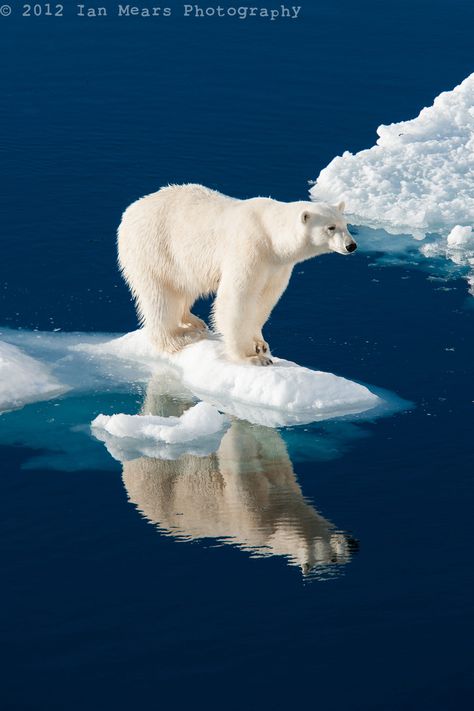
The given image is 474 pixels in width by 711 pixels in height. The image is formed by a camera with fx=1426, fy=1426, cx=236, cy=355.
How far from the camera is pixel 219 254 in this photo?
11.3 meters

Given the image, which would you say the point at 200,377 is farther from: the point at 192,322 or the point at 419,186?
the point at 419,186

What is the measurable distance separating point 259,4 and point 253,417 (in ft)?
42.3

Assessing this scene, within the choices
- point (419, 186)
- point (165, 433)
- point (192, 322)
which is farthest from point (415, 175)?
point (165, 433)

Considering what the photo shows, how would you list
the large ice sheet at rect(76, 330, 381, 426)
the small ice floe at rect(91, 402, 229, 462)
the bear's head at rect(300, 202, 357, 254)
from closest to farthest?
the small ice floe at rect(91, 402, 229, 462) < the bear's head at rect(300, 202, 357, 254) < the large ice sheet at rect(76, 330, 381, 426)

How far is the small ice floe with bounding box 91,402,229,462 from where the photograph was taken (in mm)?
10492

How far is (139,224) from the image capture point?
1178 centimetres

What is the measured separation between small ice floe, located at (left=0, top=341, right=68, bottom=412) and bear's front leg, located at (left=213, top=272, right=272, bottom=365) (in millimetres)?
1366

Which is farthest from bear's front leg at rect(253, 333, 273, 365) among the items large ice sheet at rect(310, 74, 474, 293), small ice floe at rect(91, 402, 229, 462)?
large ice sheet at rect(310, 74, 474, 293)

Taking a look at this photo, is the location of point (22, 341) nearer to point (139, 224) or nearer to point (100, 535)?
point (139, 224)

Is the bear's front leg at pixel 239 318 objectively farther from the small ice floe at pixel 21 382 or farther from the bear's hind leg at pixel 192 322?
the small ice floe at pixel 21 382

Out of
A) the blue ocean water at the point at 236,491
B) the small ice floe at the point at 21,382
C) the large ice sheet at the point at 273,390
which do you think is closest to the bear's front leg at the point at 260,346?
the large ice sheet at the point at 273,390

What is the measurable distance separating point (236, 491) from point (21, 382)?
228cm

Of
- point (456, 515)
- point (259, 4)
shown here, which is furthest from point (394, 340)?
point (259, 4)

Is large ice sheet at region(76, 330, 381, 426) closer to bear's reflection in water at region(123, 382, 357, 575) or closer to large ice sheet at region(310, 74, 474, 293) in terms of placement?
bear's reflection in water at region(123, 382, 357, 575)
